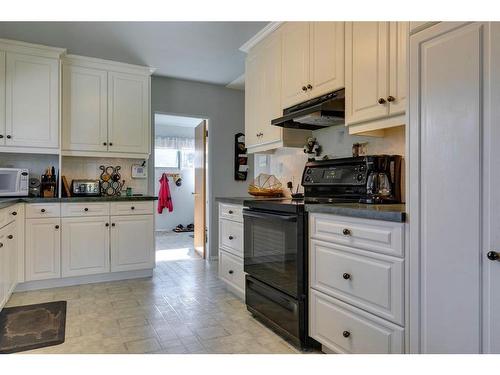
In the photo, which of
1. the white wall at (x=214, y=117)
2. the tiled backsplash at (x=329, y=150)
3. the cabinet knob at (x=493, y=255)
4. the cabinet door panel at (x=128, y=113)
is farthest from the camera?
the white wall at (x=214, y=117)

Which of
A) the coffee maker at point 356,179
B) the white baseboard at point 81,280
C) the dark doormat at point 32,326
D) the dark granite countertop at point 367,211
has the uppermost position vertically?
the coffee maker at point 356,179

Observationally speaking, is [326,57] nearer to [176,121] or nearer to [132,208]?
[132,208]

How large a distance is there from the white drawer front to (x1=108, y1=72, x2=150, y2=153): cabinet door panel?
275 centimetres

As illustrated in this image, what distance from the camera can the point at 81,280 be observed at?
347cm

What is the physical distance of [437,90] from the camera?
1.27 metres

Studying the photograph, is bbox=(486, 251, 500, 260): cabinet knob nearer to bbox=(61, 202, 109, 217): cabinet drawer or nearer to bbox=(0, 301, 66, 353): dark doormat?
bbox=(0, 301, 66, 353): dark doormat

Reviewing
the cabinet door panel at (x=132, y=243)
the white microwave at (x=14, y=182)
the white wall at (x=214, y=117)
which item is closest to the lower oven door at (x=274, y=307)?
the cabinet door panel at (x=132, y=243)

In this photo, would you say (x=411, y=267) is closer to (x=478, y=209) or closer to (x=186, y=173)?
(x=478, y=209)

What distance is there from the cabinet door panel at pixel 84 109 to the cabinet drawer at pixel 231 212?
5.35ft

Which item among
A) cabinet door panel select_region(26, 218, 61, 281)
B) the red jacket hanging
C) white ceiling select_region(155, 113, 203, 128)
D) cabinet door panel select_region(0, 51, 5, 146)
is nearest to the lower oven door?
cabinet door panel select_region(26, 218, 61, 281)

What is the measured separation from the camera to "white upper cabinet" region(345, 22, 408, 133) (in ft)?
5.90

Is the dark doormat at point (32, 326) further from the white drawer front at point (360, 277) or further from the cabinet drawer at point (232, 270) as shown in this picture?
the white drawer front at point (360, 277)

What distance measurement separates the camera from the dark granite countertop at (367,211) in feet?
4.70

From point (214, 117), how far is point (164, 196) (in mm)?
3299
